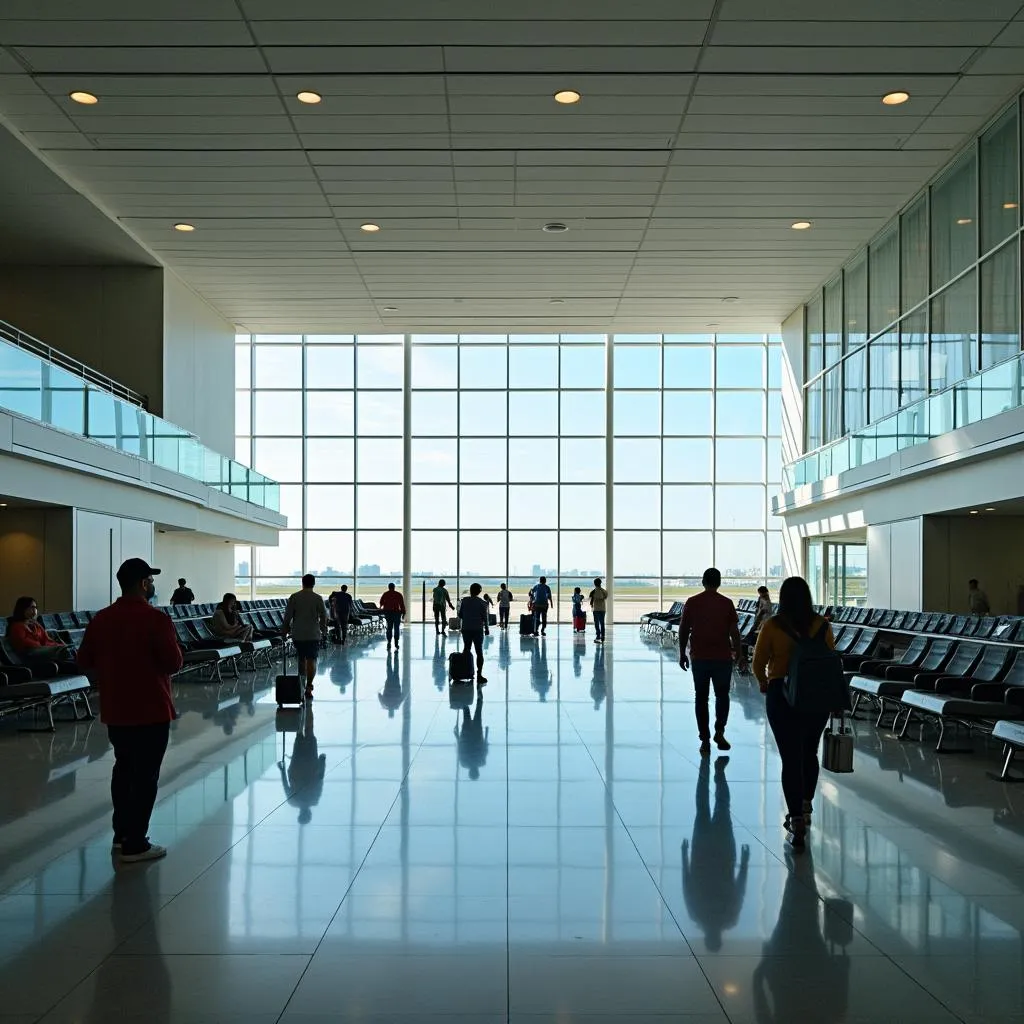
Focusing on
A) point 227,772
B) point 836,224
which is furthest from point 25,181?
point 836,224

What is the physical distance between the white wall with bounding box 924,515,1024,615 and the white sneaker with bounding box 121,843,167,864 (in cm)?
1595

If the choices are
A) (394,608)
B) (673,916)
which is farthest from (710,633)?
(394,608)

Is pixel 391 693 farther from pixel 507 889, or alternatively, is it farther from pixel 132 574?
pixel 507 889

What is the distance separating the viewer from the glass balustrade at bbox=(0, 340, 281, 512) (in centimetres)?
1408

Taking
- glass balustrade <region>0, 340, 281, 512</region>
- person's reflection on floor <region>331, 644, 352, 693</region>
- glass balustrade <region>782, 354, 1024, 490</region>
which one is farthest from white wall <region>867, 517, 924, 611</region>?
glass balustrade <region>0, 340, 281, 512</region>

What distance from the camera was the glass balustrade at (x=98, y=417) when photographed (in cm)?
1408

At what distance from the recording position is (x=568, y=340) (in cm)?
3378

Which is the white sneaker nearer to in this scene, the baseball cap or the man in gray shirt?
the baseball cap

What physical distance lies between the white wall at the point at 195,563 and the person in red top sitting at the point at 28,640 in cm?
1021

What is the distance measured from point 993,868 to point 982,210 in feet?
44.4

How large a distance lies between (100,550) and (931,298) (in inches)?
597

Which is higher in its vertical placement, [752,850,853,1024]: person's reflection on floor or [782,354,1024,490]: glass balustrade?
[782,354,1024,490]: glass balustrade

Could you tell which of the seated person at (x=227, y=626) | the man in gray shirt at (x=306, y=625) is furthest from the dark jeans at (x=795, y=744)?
the seated person at (x=227, y=626)
